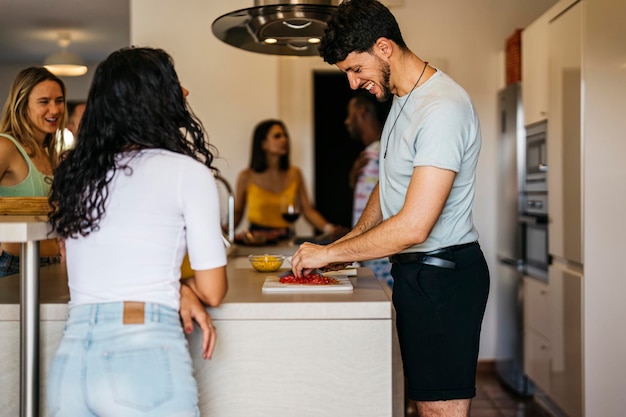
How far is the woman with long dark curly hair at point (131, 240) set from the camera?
54.9 inches

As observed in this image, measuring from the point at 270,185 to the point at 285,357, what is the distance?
287 centimetres

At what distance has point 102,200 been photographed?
1.39 metres

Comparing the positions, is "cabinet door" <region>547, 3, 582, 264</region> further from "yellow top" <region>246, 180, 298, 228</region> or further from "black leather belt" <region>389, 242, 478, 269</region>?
"yellow top" <region>246, 180, 298, 228</region>

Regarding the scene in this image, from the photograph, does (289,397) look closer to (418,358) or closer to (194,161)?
(418,358)

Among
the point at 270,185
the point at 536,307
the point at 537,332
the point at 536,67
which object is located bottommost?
the point at 537,332

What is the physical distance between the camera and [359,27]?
196cm

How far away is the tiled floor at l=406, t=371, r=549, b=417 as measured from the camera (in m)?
3.98

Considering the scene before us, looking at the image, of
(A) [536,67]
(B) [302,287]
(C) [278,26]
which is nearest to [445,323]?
(B) [302,287]

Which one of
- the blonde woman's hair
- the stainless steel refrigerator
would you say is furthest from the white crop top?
the stainless steel refrigerator

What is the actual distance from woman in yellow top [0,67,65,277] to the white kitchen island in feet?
2.71

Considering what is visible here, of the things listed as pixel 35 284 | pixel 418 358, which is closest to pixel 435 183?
pixel 418 358

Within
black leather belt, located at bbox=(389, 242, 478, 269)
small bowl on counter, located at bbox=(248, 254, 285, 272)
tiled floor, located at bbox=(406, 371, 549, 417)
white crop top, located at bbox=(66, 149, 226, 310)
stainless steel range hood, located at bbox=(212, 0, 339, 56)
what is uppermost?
stainless steel range hood, located at bbox=(212, 0, 339, 56)

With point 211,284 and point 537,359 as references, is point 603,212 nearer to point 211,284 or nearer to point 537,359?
point 537,359

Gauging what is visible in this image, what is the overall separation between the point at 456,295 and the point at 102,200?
98 cm
